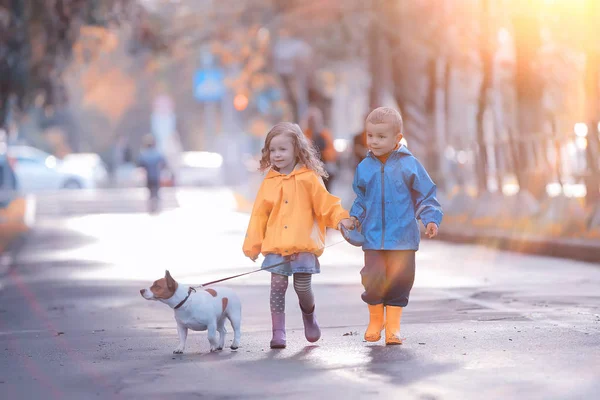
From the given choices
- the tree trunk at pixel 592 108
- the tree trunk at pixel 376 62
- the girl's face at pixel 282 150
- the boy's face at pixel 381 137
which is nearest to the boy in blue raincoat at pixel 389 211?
the boy's face at pixel 381 137

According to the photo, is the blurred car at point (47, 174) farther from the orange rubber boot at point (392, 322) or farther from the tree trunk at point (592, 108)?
the orange rubber boot at point (392, 322)

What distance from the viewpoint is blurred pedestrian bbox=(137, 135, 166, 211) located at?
3266 cm

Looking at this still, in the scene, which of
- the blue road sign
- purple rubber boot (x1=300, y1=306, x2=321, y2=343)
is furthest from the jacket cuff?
the blue road sign

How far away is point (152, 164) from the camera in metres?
32.9

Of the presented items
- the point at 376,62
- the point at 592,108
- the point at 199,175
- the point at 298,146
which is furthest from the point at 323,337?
the point at 199,175

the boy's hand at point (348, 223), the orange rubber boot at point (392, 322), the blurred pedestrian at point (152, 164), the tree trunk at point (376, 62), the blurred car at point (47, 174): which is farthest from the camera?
the blurred car at point (47, 174)

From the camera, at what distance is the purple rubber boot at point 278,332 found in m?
8.71

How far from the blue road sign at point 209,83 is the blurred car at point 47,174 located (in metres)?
6.27

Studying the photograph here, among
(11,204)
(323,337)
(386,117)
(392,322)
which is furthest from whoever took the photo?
(11,204)

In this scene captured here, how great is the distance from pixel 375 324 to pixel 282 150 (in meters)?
1.21

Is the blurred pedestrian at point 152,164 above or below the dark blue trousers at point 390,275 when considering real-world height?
above

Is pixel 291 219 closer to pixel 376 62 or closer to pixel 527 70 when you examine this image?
→ pixel 527 70

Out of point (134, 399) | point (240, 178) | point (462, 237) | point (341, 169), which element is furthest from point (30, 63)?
point (240, 178)

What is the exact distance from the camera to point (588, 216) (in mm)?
18406
